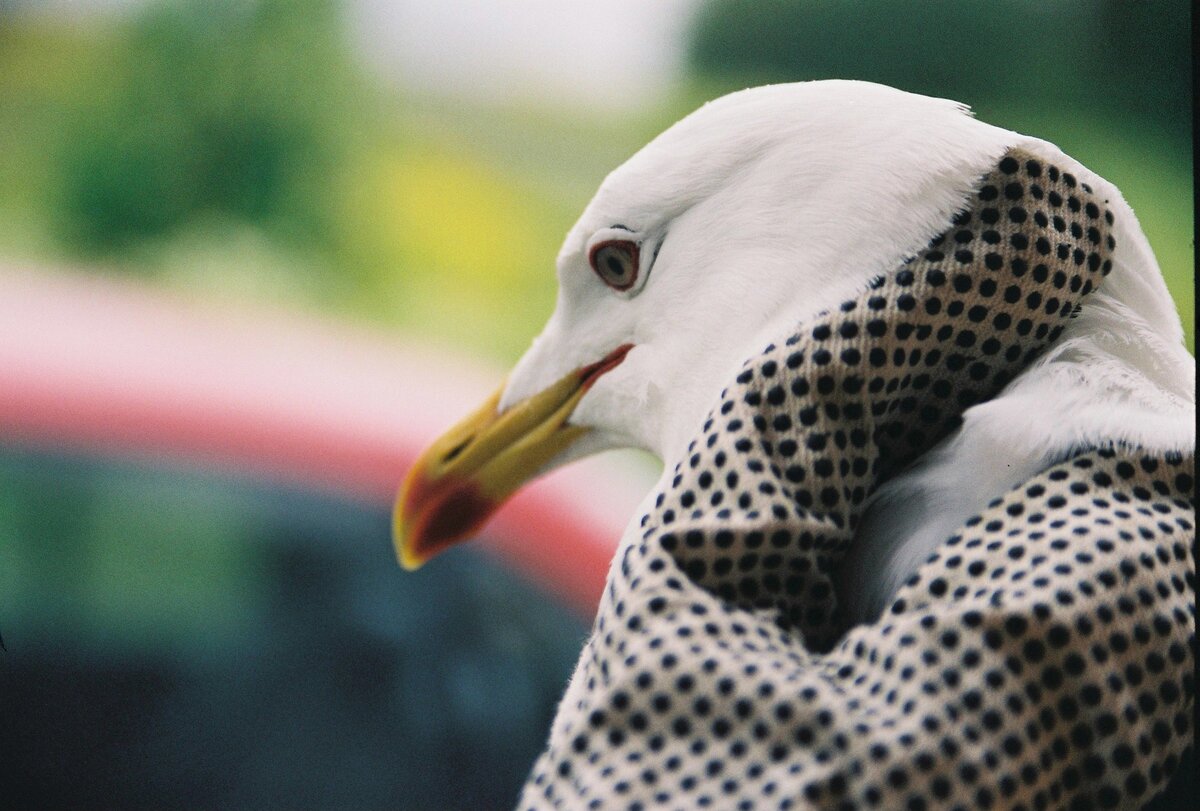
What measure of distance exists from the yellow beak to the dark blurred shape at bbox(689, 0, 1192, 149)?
37 centimetres

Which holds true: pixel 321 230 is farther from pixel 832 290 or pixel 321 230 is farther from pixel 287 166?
pixel 832 290

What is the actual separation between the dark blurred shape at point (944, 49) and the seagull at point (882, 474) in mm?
329

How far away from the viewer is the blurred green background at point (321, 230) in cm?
100

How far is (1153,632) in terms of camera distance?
17.9 inches

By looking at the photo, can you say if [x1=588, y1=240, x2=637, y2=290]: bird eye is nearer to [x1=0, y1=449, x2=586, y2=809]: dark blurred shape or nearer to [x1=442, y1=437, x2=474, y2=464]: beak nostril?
[x1=442, y1=437, x2=474, y2=464]: beak nostril

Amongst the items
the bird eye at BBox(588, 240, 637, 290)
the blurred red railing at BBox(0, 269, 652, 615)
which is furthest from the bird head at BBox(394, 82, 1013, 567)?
the blurred red railing at BBox(0, 269, 652, 615)

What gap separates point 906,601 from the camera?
48 centimetres

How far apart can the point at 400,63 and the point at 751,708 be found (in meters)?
0.77

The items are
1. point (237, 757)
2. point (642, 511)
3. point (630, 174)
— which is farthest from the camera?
point (237, 757)

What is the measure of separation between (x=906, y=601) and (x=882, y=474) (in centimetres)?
10

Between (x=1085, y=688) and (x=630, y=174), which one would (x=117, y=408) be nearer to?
(x=630, y=174)

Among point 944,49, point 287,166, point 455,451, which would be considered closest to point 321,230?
point 287,166

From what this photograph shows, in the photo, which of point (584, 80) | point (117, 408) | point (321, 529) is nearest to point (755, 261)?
point (584, 80)

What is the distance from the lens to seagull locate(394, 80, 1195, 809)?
438 millimetres
